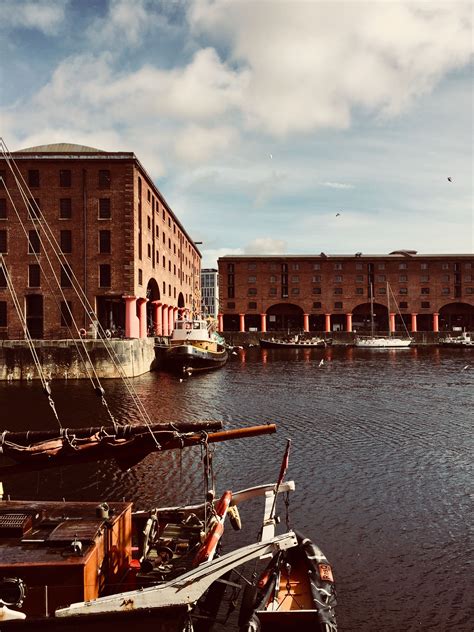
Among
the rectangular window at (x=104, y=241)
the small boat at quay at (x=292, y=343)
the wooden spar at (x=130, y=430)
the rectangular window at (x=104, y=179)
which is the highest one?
the rectangular window at (x=104, y=179)

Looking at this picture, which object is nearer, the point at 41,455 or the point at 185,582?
the point at 185,582

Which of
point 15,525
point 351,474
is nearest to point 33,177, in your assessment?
point 351,474

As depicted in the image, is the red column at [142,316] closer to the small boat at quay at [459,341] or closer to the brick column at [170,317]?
the brick column at [170,317]

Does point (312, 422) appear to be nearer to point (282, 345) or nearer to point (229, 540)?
point (229, 540)

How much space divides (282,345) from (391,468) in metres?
71.9

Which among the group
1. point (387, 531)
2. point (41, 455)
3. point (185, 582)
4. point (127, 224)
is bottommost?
point (387, 531)

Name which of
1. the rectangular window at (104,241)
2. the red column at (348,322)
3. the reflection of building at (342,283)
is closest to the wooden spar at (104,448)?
the rectangular window at (104,241)

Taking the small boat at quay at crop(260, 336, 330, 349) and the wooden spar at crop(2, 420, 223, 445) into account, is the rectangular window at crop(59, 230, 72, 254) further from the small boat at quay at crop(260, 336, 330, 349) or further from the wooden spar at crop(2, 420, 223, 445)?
the small boat at quay at crop(260, 336, 330, 349)

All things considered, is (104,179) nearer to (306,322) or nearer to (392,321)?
(306,322)

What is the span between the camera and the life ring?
872 centimetres

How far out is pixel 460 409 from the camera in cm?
3106

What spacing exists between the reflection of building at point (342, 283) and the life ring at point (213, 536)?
88.4 meters

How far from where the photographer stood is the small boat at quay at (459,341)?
91738 mm

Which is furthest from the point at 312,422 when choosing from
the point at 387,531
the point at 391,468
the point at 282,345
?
the point at 282,345
